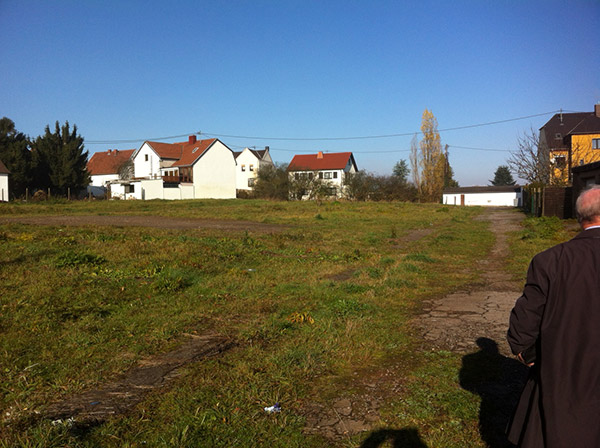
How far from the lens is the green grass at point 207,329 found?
10.5 feet

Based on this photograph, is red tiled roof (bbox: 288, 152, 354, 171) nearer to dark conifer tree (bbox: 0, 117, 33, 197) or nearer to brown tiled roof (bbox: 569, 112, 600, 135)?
brown tiled roof (bbox: 569, 112, 600, 135)

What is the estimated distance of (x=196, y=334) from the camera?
5324 mm

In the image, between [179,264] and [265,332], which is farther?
[179,264]

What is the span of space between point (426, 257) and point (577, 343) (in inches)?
371

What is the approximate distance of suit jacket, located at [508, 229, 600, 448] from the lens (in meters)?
2.16

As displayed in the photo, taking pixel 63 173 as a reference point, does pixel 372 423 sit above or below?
below

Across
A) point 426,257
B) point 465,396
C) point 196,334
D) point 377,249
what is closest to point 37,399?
point 196,334

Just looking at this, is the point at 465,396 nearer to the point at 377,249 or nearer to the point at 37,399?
the point at 37,399

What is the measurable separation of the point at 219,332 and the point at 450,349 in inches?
105

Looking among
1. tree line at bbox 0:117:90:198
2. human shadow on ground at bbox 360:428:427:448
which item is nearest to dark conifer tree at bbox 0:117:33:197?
tree line at bbox 0:117:90:198

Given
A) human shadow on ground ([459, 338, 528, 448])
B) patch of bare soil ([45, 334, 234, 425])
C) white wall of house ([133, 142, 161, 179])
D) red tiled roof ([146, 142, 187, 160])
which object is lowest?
human shadow on ground ([459, 338, 528, 448])

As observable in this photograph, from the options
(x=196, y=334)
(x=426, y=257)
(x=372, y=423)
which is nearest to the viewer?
(x=372, y=423)

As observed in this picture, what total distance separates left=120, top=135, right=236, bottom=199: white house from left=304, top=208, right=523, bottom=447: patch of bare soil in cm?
5078

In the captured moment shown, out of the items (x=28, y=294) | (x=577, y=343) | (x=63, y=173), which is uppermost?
(x=63, y=173)
